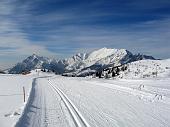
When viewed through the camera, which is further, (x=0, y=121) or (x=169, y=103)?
(x=169, y=103)

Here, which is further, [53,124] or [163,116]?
[163,116]

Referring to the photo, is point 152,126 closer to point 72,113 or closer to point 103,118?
point 103,118

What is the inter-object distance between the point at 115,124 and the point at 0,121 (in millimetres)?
5554

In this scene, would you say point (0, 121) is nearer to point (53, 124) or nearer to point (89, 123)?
point (53, 124)

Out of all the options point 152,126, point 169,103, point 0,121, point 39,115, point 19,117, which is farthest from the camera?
point 169,103

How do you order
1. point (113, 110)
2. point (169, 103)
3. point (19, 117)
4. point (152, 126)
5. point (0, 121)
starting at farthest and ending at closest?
point (169, 103) < point (113, 110) < point (19, 117) < point (0, 121) < point (152, 126)

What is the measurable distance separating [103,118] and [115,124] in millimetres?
1778

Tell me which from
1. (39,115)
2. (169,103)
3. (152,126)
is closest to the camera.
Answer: (152,126)

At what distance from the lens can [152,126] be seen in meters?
14.1

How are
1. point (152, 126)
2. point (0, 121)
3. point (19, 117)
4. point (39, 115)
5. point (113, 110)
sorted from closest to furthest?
1. point (152, 126)
2. point (0, 121)
3. point (19, 117)
4. point (39, 115)
5. point (113, 110)

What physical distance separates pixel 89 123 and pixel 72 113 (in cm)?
362

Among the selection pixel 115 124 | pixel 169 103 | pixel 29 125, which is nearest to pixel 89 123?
pixel 115 124

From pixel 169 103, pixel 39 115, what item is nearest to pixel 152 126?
pixel 39 115

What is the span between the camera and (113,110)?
770 inches
